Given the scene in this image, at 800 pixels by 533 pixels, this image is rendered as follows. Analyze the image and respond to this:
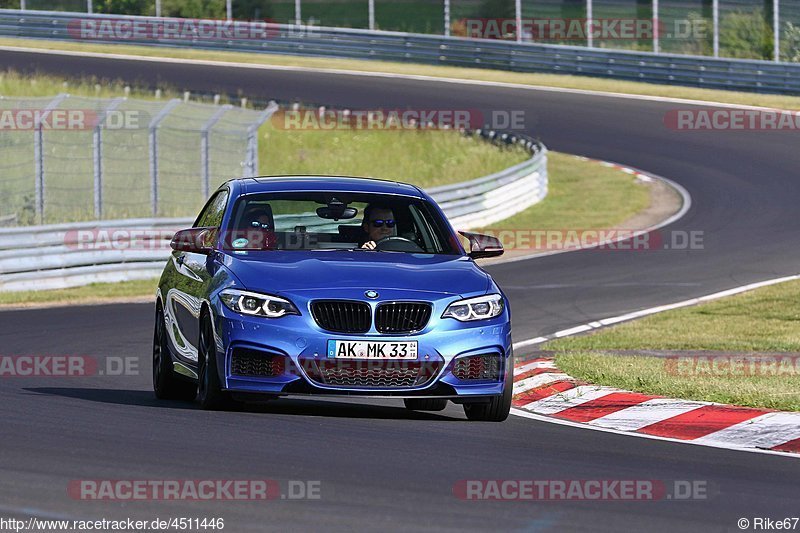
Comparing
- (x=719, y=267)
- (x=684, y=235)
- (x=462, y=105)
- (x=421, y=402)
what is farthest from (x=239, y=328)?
(x=462, y=105)

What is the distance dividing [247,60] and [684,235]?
25.6m

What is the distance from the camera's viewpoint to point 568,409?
1065 cm

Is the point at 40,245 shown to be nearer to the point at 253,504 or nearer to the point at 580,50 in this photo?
the point at 253,504

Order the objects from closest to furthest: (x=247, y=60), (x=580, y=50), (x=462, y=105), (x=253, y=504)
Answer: (x=253, y=504), (x=462, y=105), (x=580, y=50), (x=247, y=60)

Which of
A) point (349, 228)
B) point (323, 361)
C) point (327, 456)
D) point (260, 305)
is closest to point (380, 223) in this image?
point (349, 228)

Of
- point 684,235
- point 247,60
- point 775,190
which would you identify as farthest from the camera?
point 247,60

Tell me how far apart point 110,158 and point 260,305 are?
15.6 m

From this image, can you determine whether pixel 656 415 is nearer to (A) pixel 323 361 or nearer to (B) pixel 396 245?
(B) pixel 396 245

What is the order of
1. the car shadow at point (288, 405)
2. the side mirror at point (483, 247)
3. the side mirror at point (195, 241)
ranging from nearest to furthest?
the car shadow at point (288, 405), the side mirror at point (195, 241), the side mirror at point (483, 247)

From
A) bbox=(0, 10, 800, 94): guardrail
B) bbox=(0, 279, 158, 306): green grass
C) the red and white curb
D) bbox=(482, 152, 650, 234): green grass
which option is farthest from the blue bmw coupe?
bbox=(0, 10, 800, 94): guardrail

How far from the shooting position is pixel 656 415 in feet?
32.7

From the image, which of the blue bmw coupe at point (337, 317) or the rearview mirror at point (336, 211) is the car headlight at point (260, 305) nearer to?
the blue bmw coupe at point (337, 317)

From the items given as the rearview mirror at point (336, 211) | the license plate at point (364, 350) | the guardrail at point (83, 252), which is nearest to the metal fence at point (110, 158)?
the guardrail at point (83, 252)

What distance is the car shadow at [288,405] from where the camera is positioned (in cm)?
980
